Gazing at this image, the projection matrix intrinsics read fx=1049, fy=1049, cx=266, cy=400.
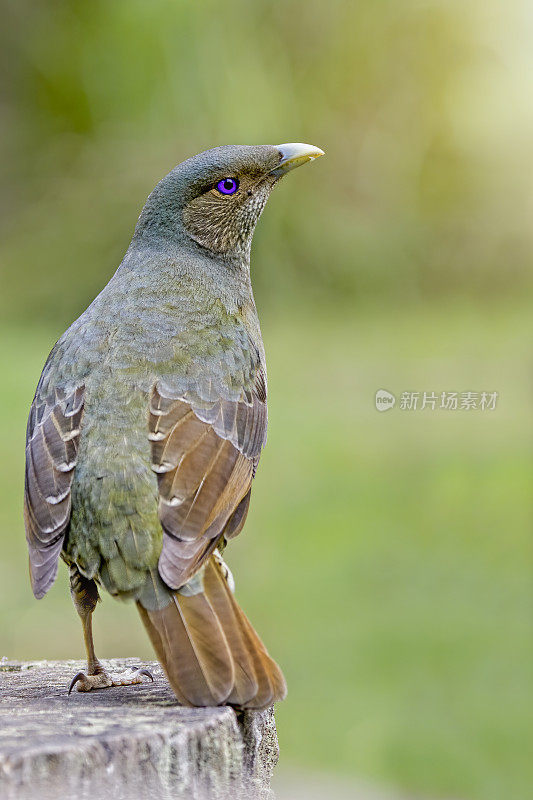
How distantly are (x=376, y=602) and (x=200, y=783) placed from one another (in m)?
4.07

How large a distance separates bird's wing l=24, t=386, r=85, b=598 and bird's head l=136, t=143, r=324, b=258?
35.7 inches

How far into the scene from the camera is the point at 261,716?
111 inches

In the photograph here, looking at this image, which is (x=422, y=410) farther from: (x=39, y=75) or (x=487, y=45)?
(x=39, y=75)

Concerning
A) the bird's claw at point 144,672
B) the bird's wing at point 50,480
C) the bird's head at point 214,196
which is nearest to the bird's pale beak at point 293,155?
the bird's head at point 214,196

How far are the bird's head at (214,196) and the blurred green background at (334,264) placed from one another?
3.08 metres

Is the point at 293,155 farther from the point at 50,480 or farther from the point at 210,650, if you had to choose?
the point at 210,650

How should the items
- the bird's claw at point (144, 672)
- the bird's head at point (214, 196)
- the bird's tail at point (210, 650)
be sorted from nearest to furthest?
1. the bird's tail at point (210, 650)
2. the bird's claw at point (144, 672)
3. the bird's head at point (214, 196)

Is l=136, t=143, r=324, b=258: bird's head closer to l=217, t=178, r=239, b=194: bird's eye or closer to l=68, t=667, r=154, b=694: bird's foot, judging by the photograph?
l=217, t=178, r=239, b=194: bird's eye

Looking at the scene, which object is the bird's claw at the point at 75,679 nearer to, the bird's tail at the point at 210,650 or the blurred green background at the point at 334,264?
the bird's tail at the point at 210,650

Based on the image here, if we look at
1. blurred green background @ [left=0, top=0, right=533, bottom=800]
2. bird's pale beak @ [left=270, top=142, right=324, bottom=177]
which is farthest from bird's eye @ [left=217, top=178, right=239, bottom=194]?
blurred green background @ [left=0, top=0, right=533, bottom=800]

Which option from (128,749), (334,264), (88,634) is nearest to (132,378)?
(88,634)

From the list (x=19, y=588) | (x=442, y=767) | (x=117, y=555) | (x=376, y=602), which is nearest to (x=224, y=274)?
(x=117, y=555)

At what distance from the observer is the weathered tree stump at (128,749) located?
6.82ft

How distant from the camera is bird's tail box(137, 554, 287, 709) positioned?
8.17 ft
